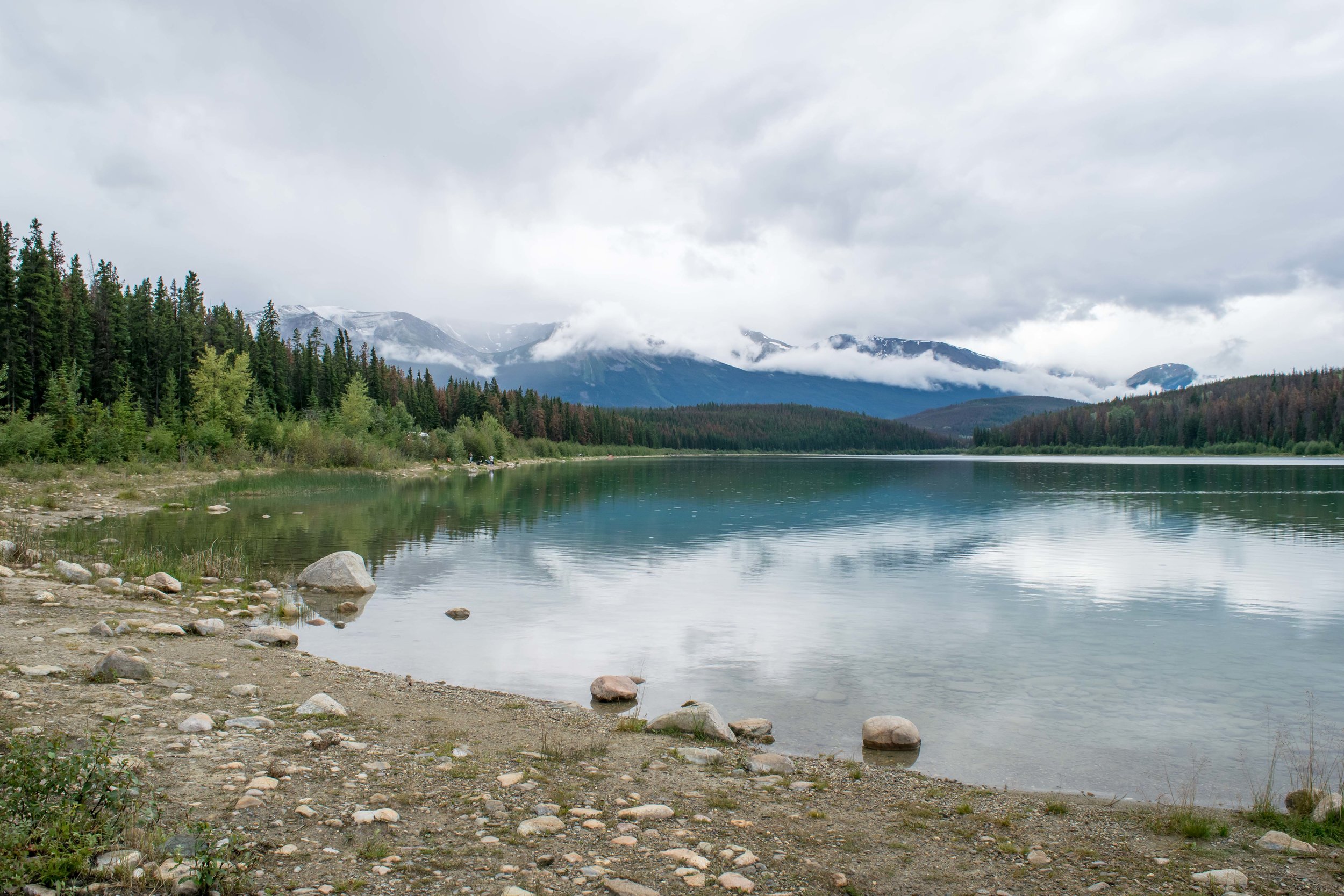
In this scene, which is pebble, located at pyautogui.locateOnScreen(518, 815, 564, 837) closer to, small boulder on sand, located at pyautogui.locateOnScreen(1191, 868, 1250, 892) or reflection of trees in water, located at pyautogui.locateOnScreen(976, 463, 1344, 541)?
small boulder on sand, located at pyautogui.locateOnScreen(1191, 868, 1250, 892)

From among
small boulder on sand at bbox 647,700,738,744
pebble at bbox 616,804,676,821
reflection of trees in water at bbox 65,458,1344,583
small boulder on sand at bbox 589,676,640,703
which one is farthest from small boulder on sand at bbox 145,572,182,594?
pebble at bbox 616,804,676,821

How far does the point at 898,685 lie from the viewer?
13.8 meters

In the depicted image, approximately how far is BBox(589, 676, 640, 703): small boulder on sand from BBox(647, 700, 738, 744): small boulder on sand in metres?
1.83

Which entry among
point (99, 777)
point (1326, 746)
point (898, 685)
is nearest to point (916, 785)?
point (898, 685)

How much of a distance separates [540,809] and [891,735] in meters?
5.46

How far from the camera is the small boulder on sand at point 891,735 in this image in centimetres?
1057

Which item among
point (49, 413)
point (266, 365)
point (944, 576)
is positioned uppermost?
point (266, 365)

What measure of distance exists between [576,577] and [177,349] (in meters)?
77.3

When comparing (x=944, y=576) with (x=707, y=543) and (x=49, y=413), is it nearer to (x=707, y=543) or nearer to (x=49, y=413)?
(x=707, y=543)

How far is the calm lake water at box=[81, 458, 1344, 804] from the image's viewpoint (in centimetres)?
1170

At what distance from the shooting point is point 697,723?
1039cm

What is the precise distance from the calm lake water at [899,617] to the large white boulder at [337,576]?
61cm

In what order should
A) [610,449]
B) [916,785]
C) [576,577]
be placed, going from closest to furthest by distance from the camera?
1. [916,785]
2. [576,577]
3. [610,449]

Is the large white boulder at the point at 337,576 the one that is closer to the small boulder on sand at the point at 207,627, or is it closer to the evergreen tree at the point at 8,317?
the small boulder on sand at the point at 207,627
